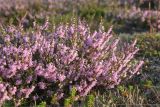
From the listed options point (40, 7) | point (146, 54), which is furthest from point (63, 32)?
point (40, 7)

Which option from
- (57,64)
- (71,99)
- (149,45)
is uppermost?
(57,64)

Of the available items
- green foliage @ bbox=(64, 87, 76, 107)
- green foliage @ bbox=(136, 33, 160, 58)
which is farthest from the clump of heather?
green foliage @ bbox=(136, 33, 160, 58)

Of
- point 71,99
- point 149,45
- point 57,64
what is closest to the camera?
point 71,99

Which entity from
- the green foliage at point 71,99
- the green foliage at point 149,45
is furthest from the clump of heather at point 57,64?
the green foliage at point 149,45

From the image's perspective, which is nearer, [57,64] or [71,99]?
[71,99]

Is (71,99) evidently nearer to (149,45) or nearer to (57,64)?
(57,64)

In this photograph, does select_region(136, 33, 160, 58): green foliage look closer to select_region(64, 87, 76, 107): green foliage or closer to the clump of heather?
the clump of heather

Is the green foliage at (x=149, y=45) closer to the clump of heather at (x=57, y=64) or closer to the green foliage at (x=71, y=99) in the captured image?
the clump of heather at (x=57, y=64)

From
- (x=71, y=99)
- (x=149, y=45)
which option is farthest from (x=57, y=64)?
(x=149, y=45)
